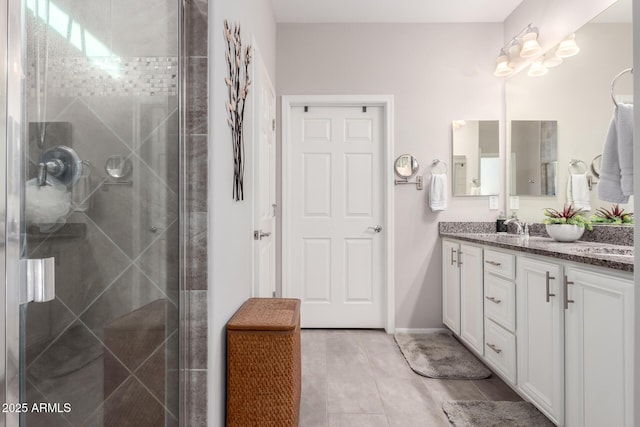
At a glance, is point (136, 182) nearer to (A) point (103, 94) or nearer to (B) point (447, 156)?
(A) point (103, 94)

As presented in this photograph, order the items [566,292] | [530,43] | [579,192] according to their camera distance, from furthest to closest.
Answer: [530,43], [579,192], [566,292]

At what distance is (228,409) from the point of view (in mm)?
1488

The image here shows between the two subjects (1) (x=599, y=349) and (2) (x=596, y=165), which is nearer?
(1) (x=599, y=349)

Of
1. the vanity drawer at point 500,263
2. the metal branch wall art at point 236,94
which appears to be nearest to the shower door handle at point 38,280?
the metal branch wall art at point 236,94

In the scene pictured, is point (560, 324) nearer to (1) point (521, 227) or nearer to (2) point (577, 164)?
(2) point (577, 164)

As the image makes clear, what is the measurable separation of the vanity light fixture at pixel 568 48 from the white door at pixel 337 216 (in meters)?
1.42

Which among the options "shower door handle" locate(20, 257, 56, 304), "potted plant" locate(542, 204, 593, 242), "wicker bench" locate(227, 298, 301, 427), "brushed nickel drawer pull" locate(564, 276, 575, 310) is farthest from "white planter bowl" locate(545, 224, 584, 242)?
"shower door handle" locate(20, 257, 56, 304)

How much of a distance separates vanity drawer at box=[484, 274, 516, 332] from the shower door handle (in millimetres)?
2109

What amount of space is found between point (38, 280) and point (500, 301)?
224cm

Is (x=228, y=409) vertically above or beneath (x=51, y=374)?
beneath

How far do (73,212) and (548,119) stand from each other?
9.77 ft

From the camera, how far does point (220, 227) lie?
4.84 ft

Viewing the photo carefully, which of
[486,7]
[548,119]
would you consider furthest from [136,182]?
[486,7]

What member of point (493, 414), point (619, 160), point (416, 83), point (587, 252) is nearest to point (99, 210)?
point (587, 252)
